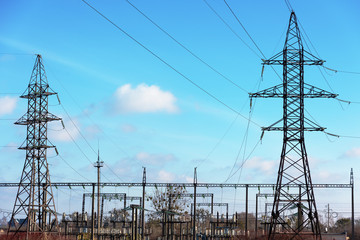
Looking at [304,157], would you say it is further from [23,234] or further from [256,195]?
[256,195]

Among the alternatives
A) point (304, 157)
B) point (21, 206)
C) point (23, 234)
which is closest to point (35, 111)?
point (21, 206)

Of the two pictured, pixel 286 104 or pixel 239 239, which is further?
pixel 239 239

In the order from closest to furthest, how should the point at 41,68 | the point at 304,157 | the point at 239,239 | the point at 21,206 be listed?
the point at 304,157 → the point at 21,206 → the point at 41,68 → the point at 239,239

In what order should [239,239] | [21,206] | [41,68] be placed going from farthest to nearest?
[239,239] → [41,68] → [21,206]

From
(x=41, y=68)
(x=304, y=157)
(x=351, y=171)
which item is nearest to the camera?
(x=304, y=157)

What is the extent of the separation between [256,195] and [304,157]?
37.6 metres

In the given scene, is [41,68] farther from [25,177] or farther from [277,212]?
[277,212]

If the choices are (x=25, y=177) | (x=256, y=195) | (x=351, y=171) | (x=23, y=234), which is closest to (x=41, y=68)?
(x=25, y=177)

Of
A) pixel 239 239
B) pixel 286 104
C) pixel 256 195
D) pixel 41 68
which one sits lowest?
pixel 239 239

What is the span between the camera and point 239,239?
201ft

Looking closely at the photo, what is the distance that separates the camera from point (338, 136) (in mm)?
35500

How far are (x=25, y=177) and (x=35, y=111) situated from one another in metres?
5.42

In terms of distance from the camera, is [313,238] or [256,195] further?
[256,195]

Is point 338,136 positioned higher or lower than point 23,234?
higher
